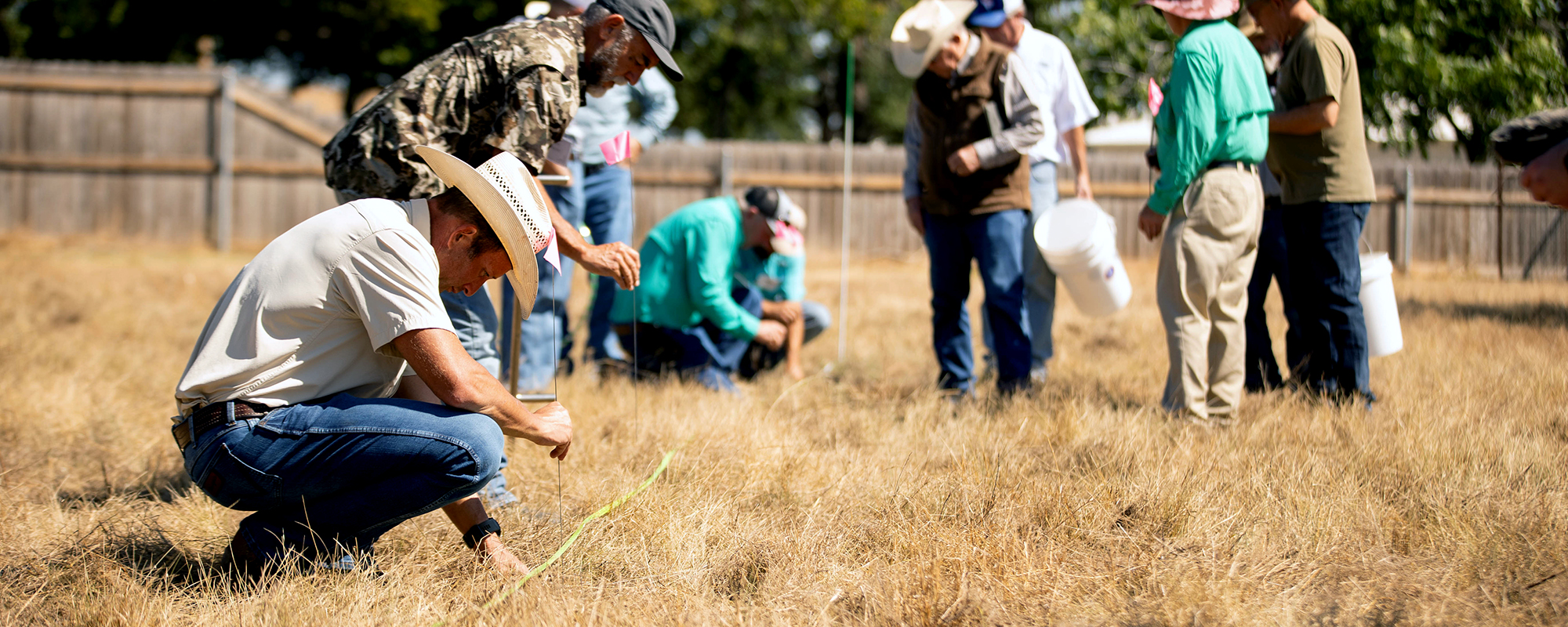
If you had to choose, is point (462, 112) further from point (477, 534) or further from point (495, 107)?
point (477, 534)

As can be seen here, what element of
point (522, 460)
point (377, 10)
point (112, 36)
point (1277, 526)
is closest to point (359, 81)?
point (377, 10)

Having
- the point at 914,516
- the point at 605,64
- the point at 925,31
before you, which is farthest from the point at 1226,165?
the point at 605,64

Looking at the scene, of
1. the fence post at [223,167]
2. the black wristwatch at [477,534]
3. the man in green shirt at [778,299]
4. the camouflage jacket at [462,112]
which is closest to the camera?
the black wristwatch at [477,534]

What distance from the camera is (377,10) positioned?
2144cm

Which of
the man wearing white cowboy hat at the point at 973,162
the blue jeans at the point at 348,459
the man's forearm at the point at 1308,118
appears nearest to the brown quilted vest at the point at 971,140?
the man wearing white cowboy hat at the point at 973,162

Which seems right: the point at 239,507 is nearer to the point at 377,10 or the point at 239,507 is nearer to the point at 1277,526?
the point at 1277,526

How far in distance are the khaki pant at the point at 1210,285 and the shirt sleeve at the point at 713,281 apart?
2.06 metres

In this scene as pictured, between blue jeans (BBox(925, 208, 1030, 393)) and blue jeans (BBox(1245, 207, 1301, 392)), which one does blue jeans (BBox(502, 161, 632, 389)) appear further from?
blue jeans (BBox(1245, 207, 1301, 392))

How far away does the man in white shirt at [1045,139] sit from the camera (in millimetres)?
5203

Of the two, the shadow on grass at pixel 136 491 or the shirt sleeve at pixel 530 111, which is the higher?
the shirt sleeve at pixel 530 111

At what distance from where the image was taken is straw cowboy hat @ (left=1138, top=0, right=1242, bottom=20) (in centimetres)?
382

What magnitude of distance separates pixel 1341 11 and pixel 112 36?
22720 mm

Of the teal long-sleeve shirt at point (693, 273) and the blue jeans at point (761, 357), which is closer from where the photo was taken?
the teal long-sleeve shirt at point (693, 273)

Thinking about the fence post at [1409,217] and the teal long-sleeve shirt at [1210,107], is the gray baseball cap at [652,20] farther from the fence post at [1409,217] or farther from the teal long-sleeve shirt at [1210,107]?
the fence post at [1409,217]
